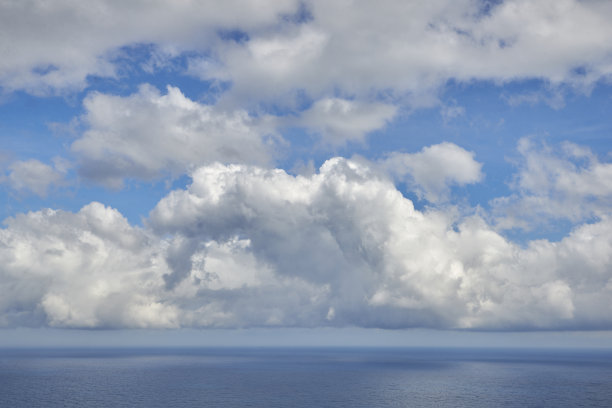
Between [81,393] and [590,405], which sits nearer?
[590,405]

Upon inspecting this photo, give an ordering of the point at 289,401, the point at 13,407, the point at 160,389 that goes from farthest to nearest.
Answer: the point at 160,389, the point at 289,401, the point at 13,407

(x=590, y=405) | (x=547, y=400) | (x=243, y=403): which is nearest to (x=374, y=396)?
(x=243, y=403)

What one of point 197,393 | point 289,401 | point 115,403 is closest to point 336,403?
point 289,401

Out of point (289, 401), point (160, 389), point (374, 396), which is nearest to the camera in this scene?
point (289, 401)

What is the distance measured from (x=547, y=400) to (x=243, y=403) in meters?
113

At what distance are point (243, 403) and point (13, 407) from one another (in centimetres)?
7589

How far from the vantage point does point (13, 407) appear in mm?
155000

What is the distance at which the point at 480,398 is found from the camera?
178m

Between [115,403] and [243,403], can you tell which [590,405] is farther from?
[115,403]

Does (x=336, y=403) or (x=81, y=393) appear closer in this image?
(x=336, y=403)

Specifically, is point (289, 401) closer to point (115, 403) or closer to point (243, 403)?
point (243, 403)

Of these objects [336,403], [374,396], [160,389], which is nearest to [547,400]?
[374,396]

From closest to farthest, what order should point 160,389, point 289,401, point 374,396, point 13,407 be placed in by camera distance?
point 13,407, point 289,401, point 374,396, point 160,389

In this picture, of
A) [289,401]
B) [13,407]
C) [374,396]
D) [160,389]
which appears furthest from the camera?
[160,389]
